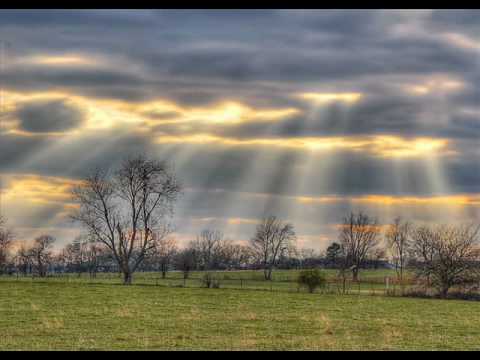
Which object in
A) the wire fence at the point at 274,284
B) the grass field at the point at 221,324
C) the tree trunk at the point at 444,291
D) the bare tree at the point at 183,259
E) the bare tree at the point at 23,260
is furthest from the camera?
the bare tree at the point at 23,260

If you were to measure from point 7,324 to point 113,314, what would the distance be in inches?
197

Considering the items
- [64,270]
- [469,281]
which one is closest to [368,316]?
[469,281]

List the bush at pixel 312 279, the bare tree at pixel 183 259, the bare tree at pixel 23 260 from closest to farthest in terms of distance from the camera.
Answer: the bush at pixel 312 279 < the bare tree at pixel 183 259 < the bare tree at pixel 23 260

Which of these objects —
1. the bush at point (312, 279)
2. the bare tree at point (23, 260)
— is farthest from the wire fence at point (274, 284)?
the bare tree at point (23, 260)

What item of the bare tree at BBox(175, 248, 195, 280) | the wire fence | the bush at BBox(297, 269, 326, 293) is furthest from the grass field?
the bare tree at BBox(175, 248, 195, 280)

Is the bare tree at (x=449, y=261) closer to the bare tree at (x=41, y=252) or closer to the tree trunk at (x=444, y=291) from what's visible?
the tree trunk at (x=444, y=291)

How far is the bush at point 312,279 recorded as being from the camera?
153 ft

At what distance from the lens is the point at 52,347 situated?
16.6 m

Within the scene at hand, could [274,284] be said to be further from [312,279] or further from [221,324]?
[221,324]

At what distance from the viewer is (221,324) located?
22.6 m

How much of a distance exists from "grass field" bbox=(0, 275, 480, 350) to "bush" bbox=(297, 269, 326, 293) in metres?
9.70

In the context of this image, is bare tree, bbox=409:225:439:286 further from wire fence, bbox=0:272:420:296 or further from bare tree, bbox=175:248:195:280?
bare tree, bbox=175:248:195:280

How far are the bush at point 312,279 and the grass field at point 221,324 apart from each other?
9704 millimetres
